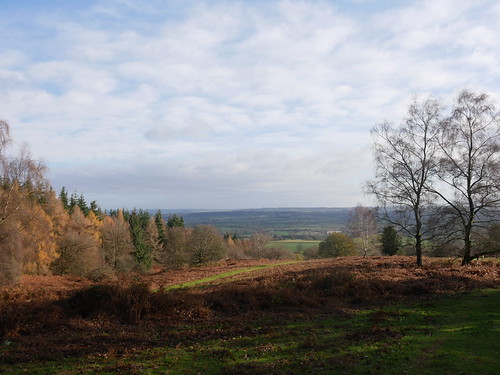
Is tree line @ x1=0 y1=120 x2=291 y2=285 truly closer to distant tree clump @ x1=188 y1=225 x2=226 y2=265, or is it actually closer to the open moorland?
distant tree clump @ x1=188 y1=225 x2=226 y2=265

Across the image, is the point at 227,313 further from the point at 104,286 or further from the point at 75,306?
the point at 75,306

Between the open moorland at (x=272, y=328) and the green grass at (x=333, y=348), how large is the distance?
35 millimetres

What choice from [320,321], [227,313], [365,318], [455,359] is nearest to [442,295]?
[365,318]

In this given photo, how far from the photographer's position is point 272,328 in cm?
1287

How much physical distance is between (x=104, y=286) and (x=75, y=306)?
148 cm

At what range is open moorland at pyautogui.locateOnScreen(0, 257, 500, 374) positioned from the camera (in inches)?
364

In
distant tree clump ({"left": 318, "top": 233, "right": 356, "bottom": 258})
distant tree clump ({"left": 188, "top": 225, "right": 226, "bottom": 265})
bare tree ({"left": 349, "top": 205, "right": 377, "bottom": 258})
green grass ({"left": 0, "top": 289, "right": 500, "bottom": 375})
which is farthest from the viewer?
distant tree clump ({"left": 318, "top": 233, "right": 356, "bottom": 258})

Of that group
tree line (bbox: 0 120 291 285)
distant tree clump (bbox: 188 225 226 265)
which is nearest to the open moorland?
tree line (bbox: 0 120 291 285)

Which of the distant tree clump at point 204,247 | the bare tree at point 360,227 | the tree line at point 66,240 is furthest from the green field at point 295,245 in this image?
the distant tree clump at point 204,247

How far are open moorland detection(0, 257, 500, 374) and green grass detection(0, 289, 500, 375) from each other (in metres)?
0.04

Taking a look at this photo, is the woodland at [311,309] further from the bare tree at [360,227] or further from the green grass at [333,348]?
the bare tree at [360,227]

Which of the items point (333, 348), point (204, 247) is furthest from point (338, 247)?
point (333, 348)

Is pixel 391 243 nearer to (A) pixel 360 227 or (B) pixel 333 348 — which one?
(A) pixel 360 227

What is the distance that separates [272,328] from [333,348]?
314cm
